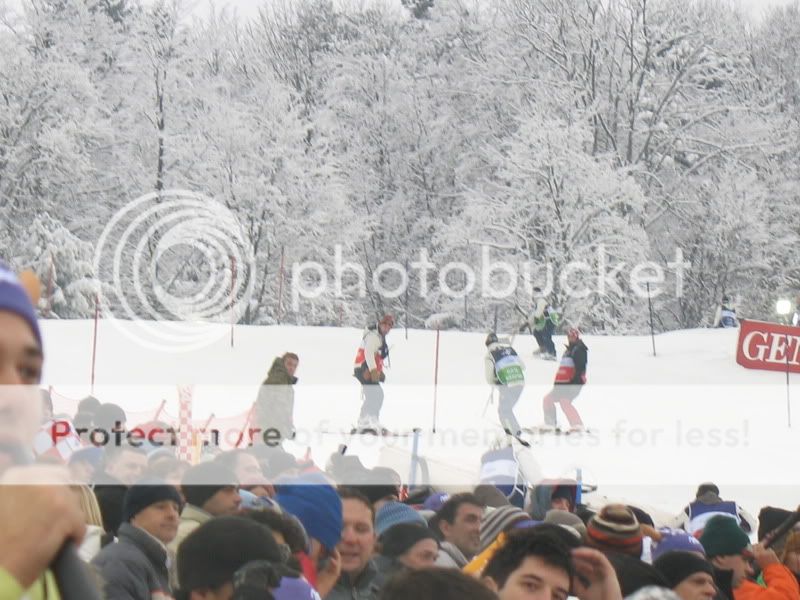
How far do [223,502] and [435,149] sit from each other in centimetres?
3779

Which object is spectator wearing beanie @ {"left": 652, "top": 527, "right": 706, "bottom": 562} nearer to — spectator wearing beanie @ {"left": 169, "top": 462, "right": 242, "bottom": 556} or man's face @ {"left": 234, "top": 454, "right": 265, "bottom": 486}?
spectator wearing beanie @ {"left": 169, "top": 462, "right": 242, "bottom": 556}

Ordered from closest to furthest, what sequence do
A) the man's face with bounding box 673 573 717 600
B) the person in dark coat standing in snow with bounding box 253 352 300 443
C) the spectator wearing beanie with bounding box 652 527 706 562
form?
the man's face with bounding box 673 573 717 600, the spectator wearing beanie with bounding box 652 527 706 562, the person in dark coat standing in snow with bounding box 253 352 300 443

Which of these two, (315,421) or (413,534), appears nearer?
(413,534)

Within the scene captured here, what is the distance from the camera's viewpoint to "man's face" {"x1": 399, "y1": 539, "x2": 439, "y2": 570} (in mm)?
4617

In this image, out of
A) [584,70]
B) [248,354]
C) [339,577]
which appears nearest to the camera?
[339,577]

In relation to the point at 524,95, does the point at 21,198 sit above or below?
below

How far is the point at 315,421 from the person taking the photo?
18031 millimetres

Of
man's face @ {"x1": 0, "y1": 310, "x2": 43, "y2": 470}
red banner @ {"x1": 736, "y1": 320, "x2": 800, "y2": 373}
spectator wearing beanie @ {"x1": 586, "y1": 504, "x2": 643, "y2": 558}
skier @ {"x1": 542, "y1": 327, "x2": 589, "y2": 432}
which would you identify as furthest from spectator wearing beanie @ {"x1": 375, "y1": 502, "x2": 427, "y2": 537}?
red banner @ {"x1": 736, "y1": 320, "x2": 800, "y2": 373}

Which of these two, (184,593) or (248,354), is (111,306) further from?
(184,593)

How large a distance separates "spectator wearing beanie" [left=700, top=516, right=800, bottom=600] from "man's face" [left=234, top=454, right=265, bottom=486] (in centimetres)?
219

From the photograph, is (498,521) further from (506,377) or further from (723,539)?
(506,377)

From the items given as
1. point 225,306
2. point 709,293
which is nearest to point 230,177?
point 225,306

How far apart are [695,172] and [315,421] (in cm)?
2679

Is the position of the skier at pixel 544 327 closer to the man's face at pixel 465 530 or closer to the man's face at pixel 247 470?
the man's face at pixel 247 470
